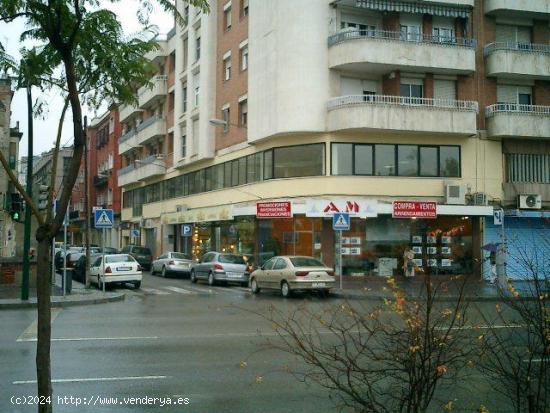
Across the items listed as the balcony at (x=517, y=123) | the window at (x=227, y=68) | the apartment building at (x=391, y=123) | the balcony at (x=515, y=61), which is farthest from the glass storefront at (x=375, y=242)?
the window at (x=227, y=68)

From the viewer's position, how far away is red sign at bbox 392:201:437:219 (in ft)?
91.7

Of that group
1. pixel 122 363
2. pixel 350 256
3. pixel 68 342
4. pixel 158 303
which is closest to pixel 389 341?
pixel 122 363

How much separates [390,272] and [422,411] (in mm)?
25049

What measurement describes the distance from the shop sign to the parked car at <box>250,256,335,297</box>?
15.4 ft

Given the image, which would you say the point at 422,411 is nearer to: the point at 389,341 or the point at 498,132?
the point at 389,341

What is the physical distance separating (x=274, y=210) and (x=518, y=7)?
14400 mm

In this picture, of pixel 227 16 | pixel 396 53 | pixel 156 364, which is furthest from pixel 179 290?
pixel 227 16

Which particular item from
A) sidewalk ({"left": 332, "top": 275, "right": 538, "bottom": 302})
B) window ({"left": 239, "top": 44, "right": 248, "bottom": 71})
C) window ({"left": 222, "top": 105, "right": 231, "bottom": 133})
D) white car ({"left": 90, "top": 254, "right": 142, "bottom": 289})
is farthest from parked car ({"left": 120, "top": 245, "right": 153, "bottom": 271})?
sidewalk ({"left": 332, "top": 275, "right": 538, "bottom": 302})

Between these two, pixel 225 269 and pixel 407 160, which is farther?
pixel 407 160

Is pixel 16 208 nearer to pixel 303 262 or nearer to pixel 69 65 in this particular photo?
pixel 303 262

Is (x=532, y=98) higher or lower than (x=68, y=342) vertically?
higher

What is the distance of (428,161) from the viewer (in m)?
29.7

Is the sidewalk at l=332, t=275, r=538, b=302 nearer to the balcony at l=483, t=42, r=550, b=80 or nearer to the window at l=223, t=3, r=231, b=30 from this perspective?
the balcony at l=483, t=42, r=550, b=80

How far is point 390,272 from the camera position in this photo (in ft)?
95.7
